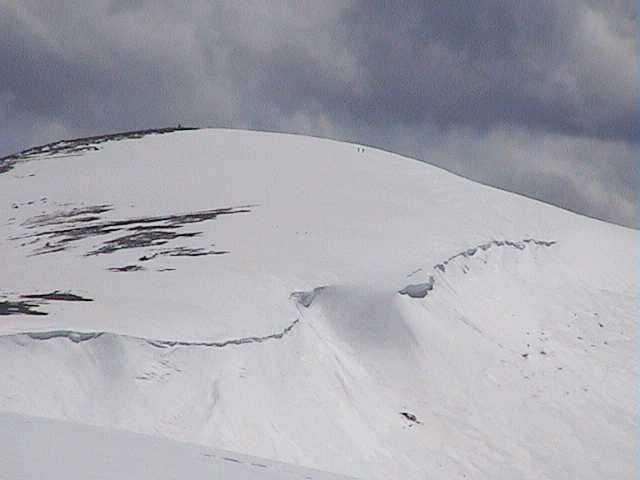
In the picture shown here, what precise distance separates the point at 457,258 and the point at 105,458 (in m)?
13.8

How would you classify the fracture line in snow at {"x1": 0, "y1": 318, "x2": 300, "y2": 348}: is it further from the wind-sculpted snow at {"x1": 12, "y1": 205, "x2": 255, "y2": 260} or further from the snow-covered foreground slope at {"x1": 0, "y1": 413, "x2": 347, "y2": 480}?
the wind-sculpted snow at {"x1": 12, "y1": 205, "x2": 255, "y2": 260}

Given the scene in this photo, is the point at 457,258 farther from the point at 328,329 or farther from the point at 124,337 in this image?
the point at 124,337

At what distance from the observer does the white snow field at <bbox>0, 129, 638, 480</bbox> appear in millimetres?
12086

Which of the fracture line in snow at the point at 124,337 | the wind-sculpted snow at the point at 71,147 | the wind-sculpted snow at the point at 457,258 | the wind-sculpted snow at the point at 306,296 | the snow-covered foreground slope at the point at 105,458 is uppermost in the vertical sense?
the wind-sculpted snow at the point at 71,147

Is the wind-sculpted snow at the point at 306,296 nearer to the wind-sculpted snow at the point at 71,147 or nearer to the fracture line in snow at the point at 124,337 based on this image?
the fracture line in snow at the point at 124,337

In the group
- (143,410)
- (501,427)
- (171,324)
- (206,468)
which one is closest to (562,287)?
(501,427)

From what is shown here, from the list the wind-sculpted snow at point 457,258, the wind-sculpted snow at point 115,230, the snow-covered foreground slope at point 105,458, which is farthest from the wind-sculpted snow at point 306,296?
the snow-covered foreground slope at point 105,458

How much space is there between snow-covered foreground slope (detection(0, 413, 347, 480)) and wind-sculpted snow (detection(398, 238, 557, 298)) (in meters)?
9.05

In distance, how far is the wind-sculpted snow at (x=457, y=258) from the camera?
1741 cm

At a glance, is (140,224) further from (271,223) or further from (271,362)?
(271,362)

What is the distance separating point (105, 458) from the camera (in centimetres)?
661

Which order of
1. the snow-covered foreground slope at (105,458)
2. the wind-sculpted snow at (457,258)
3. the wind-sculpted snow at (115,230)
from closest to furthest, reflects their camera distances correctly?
the snow-covered foreground slope at (105,458) → the wind-sculpted snow at (457,258) → the wind-sculpted snow at (115,230)

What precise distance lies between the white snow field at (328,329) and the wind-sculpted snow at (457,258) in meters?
0.06

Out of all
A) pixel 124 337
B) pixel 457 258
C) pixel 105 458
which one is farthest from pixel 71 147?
pixel 105 458
